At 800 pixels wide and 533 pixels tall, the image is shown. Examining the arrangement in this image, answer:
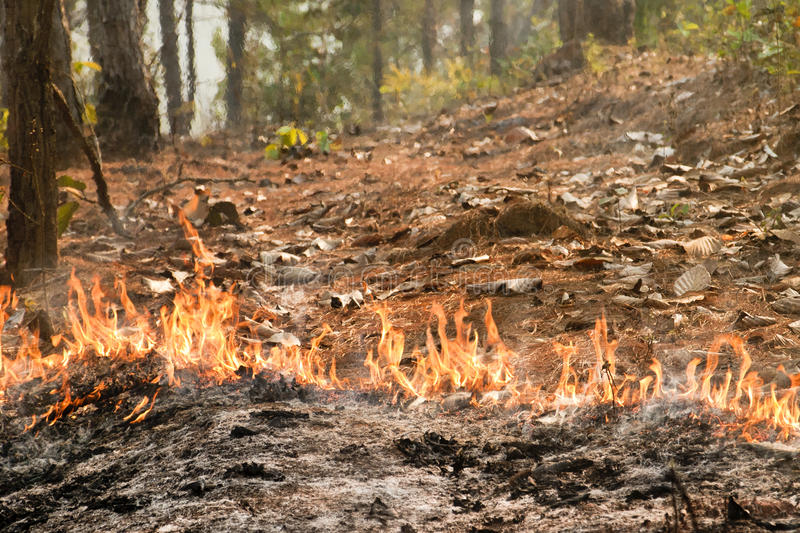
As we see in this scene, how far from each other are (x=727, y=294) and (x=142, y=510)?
278 centimetres

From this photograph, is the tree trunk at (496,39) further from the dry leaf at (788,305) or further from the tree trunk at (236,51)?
the dry leaf at (788,305)

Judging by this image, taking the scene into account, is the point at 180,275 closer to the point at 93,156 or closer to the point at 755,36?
the point at 93,156

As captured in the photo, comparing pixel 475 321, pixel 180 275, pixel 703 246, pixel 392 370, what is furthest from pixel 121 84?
pixel 703 246

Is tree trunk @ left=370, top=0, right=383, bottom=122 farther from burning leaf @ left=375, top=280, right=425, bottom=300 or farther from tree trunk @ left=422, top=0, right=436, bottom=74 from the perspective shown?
burning leaf @ left=375, top=280, right=425, bottom=300

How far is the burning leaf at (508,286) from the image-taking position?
151 inches

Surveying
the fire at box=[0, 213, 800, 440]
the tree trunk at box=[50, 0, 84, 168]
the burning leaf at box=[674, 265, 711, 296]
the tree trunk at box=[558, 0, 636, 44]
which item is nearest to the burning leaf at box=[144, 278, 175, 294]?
the fire at box=[0, 213, 800, 440]

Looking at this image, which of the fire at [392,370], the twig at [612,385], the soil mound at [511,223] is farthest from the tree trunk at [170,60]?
the twig at [612,385]

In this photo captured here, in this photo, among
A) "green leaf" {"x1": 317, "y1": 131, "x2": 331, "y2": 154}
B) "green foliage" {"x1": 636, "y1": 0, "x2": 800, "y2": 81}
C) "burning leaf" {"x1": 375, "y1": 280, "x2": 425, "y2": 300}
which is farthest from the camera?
"green leaf" {"x1": 317, "y1": 131, "x2": 331, "y2": 154}

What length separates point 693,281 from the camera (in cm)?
359

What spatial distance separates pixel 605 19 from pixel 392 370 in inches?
384

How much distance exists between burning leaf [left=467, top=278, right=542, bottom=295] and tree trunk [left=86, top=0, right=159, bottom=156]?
591 cm

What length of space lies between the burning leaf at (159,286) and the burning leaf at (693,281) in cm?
282

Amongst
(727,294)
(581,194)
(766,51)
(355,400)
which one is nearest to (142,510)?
(355,400)

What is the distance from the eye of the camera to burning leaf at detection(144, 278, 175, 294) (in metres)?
4.22
